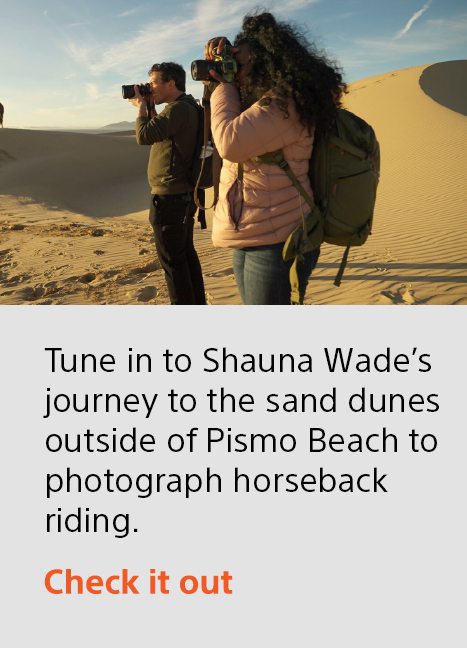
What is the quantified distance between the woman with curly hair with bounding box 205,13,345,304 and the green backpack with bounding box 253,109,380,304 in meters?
0.04

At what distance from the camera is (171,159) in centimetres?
331

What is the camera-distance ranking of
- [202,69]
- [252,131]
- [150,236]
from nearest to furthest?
[252,131] → [202,69] → [150,236]

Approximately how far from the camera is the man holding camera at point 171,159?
10.5 feet

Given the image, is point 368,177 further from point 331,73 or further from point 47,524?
point 47,524

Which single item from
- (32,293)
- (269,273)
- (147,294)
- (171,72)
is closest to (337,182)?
(269,273)

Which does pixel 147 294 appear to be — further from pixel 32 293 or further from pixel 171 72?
pixel 171 72

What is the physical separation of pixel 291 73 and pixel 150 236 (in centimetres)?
721

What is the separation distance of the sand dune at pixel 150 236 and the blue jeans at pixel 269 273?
10.6 ft

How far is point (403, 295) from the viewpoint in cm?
559

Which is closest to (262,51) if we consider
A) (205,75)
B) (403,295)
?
(205,75)

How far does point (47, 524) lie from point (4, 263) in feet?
18.4

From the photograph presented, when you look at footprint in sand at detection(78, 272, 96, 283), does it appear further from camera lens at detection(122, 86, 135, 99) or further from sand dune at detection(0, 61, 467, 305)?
camera lens at detection(122, 86, 135, 99)

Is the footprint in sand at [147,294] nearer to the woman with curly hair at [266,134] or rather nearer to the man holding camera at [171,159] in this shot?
the man holding camera at [171,159]

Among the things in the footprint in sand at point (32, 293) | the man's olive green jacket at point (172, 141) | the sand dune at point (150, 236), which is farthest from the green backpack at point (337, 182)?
the footprint in sand at point (32, 293)
